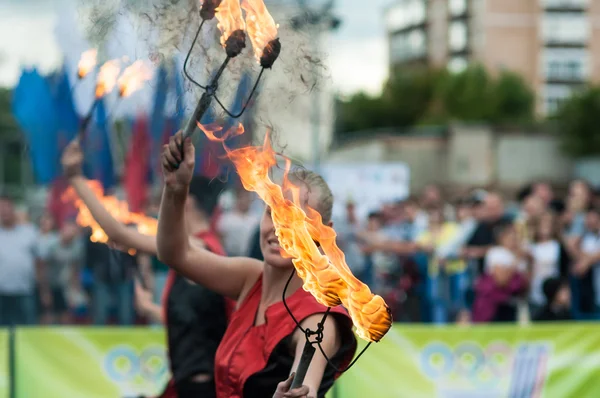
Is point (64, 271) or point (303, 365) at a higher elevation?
point (303, 365)

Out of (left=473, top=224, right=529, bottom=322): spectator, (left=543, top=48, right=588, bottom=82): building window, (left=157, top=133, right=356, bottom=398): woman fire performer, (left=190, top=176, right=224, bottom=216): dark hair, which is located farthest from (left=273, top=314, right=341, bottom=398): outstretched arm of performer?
(left=543, top=48, right=588, bottom=82): building window

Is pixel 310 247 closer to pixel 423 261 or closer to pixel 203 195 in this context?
pixel 203 195

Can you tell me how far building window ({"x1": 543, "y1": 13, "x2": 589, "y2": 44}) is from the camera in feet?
302

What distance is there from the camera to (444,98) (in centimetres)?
7412

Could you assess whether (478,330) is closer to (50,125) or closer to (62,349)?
(62,349)

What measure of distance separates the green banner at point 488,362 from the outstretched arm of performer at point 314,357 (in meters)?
4.16

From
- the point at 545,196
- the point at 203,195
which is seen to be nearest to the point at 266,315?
the point at 203,195

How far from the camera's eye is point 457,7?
320 feet

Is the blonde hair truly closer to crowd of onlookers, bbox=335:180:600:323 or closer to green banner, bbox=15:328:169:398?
green banner, bbox=15:328:169:398

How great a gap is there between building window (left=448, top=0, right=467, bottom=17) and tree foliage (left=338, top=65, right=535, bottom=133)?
15.4 m

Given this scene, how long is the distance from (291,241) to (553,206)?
8.29 meters

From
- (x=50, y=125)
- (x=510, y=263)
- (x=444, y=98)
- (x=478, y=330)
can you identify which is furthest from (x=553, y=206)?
(x=444, y=98)

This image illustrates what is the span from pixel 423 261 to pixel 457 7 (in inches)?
3513

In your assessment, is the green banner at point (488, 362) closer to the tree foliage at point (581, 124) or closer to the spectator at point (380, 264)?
the spectator at point (380, 264)
